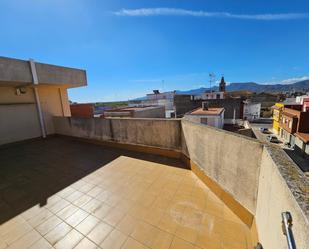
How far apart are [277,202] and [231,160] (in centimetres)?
102

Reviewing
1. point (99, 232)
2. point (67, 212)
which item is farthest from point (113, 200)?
point (67, 212)

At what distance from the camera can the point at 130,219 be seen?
2221 millimetres

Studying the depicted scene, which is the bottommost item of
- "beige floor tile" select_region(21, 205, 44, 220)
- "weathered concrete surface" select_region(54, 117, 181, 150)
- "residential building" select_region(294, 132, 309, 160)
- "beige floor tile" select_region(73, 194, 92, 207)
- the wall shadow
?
"residential building" select_region(294, 132, 309, 160)

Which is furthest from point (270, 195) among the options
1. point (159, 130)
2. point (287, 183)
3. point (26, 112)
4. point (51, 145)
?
point (26, 112)

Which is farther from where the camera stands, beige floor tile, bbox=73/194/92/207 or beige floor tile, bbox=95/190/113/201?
beige floor tile, bbox=95/190/113/201

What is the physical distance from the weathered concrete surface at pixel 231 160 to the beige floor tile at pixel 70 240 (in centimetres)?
239

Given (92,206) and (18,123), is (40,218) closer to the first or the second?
(92,206)

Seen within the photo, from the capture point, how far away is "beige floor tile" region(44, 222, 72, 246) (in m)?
1.92

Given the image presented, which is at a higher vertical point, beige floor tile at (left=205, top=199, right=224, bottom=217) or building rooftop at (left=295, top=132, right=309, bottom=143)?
beige floor tile at (left=205, top=199, right=224, bottom=217)

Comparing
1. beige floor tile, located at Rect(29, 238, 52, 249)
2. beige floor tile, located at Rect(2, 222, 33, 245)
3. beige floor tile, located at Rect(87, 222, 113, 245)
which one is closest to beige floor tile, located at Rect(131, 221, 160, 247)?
beige floor tile, located at Rect(87, 222, 113, 245)

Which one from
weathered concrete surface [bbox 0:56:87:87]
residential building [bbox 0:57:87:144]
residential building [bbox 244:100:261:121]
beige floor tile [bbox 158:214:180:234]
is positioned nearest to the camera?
beige floor tile [bbox 158:214:180:234]

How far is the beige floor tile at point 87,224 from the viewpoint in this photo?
2056 mm

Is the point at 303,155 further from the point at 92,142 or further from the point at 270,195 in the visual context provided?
the point at 92,142

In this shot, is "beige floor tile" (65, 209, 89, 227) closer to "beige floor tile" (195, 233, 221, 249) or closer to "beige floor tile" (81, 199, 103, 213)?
"beige floor tile" (81, 199, 103, 213)
